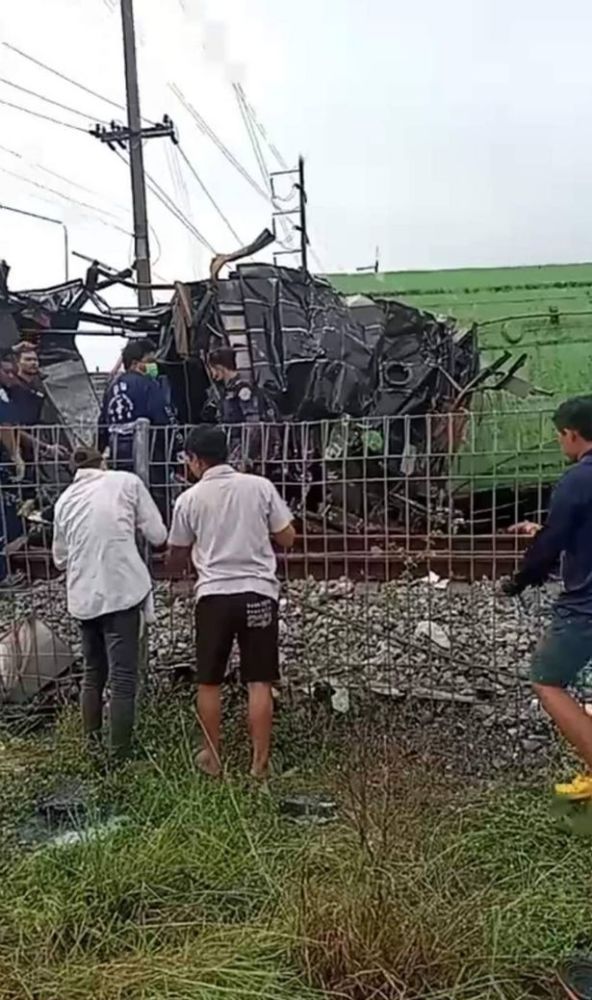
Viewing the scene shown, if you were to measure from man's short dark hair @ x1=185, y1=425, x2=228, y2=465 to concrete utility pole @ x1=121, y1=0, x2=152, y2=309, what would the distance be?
13.2 meters

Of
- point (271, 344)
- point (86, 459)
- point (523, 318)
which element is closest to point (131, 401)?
point (86, 459)

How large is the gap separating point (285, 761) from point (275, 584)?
88 cm

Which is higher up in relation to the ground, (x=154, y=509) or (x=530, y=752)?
(x=154, y=509)

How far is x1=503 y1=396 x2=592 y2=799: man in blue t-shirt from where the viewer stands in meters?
4.27

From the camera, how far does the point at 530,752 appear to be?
16.7 ft

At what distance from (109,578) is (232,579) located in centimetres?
61

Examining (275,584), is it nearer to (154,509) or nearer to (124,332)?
(154,509)

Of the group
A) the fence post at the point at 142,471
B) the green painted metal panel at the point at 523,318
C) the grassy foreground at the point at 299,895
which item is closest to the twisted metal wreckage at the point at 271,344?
the green painted metal panel at the point at 523,318

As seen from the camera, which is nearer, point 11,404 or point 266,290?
point 11,404

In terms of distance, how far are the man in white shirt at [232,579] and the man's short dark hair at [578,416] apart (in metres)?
1.35

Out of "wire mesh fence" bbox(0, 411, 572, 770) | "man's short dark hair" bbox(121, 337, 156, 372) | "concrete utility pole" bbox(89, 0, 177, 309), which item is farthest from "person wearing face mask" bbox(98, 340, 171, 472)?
"concrete utility pole" bbox(89, 0, 177, 309)

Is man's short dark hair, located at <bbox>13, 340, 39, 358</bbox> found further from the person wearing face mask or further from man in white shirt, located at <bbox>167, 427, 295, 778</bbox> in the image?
man in white shirt, located at <bbox>167, 427, 295, 778</bbox>

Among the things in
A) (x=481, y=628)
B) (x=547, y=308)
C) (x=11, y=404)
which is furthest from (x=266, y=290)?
(x=481, y=628)

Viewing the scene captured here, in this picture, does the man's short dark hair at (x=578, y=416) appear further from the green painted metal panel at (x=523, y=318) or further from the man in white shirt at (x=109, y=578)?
the green painted metal panel at (x=523, y=318)
